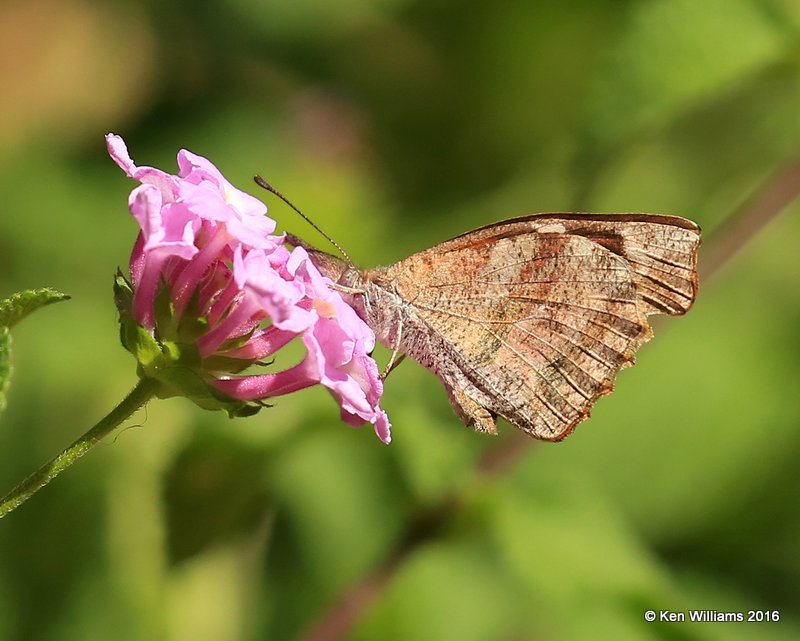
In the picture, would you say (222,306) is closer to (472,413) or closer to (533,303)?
(472,413)

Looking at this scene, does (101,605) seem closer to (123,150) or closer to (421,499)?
(421,499)

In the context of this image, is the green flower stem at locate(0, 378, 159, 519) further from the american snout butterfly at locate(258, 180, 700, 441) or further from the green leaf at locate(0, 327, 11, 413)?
the american snout butterfly at locate(258, 180, 700, 441)

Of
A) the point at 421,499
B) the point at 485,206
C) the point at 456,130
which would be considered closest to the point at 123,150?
the point at 421,499

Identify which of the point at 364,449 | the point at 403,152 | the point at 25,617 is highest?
the point at 403,152

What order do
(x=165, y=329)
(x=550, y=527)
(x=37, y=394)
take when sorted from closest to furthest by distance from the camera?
(x=165, y=329)
(x=550, y=527)
(x=37, y=394)

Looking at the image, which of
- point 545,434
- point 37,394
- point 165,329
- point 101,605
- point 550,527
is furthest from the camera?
point 37,394

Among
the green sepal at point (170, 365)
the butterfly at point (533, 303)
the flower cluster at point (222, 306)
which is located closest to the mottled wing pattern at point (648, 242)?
the butterfly at point (533, 303)

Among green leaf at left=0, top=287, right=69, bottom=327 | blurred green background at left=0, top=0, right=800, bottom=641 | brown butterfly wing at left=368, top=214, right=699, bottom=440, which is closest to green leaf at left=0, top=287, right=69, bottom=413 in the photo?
green leaf at left=0, top=287, right=69, bottom=327
